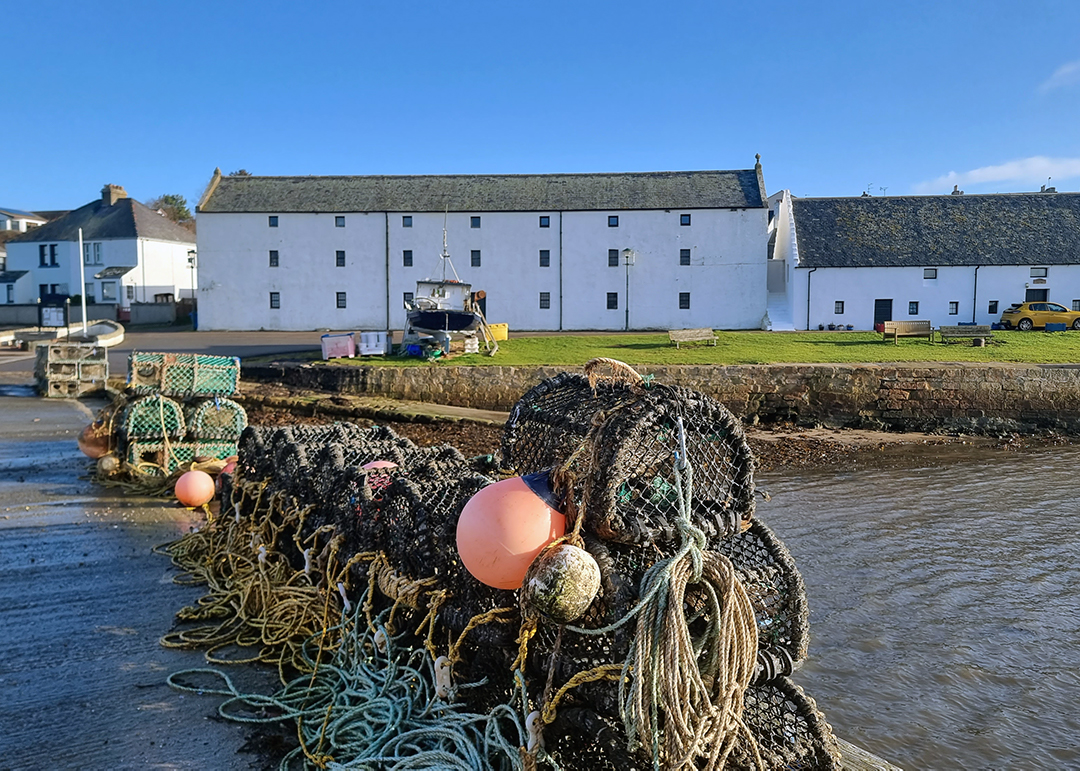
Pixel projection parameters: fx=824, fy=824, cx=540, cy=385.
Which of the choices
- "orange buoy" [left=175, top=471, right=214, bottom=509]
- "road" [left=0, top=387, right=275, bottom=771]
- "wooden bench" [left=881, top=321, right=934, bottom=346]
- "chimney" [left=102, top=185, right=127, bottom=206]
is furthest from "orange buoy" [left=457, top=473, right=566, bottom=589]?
"chimney" [left=102, top=185, right=127, bottom=206]

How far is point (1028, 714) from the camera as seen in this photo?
548 cm

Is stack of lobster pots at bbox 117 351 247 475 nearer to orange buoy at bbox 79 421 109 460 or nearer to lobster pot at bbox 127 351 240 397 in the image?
lobster pot at bbox 127 351 240 397

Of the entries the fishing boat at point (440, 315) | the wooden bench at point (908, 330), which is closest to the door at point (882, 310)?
the wooden bench at point (908, 330)

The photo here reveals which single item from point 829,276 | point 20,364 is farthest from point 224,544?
point 829,276

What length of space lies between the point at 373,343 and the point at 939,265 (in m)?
26.8

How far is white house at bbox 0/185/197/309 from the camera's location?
2061 inches

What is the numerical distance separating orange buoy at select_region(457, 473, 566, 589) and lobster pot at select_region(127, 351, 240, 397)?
8.31m

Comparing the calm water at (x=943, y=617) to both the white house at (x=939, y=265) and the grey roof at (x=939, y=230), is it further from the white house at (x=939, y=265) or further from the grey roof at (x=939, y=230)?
the grey roof at (x=939, y=230)

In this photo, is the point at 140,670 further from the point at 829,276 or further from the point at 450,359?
the point at 829,276

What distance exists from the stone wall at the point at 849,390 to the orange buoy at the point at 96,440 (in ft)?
32.7

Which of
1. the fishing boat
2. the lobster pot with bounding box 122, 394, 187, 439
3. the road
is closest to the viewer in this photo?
the road

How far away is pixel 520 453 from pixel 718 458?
5.05ft

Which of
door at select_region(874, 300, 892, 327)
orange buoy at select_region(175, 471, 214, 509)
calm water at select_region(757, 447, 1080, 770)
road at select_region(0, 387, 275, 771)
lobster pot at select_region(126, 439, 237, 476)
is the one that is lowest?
calm water at select_region(757, 447, 1080, 770)

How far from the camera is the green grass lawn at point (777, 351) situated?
2228 cm
